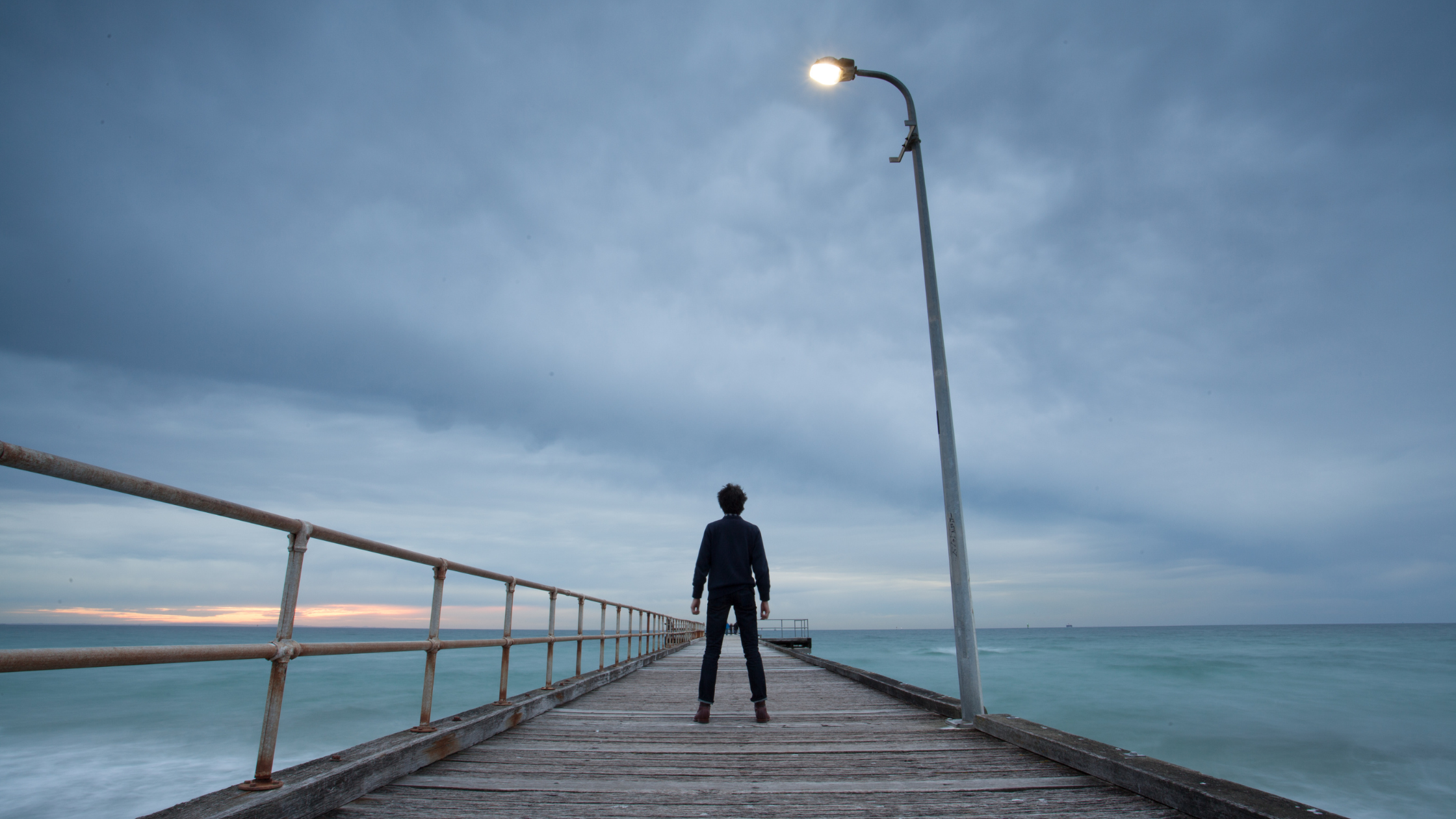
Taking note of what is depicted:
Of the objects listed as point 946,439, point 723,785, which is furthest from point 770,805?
point 946,439

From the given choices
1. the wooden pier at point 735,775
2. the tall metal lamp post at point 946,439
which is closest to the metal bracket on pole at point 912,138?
the tall metal lamp post at point 946,439

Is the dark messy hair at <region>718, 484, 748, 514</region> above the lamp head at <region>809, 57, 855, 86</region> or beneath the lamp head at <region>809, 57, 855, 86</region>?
beneath

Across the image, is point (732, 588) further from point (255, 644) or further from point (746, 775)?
point (255, 644)

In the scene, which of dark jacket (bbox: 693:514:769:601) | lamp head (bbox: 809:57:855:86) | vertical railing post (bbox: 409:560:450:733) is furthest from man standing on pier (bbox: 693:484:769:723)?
lamp head (bbox: 809:57:855:86)

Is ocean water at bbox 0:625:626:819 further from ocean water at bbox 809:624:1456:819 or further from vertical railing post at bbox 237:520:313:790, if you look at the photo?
ocean water at bbox 809:624:1456:819

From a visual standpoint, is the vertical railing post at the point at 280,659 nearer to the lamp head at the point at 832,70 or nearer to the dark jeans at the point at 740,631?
the dark jeans at the point at 740,631

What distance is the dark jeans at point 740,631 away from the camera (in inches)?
187

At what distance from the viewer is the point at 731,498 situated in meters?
5.25

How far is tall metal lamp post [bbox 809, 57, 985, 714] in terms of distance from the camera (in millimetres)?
4355

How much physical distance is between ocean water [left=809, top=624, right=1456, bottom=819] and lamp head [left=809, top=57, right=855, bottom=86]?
15116 millimetres

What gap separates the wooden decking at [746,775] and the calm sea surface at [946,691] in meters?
2.64

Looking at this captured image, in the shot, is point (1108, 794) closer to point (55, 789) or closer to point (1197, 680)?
point (55, 789)

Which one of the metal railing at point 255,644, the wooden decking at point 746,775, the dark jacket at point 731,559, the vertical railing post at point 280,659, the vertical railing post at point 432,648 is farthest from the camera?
the dark jacket at point 731,559

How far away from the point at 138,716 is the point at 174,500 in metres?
26.2
